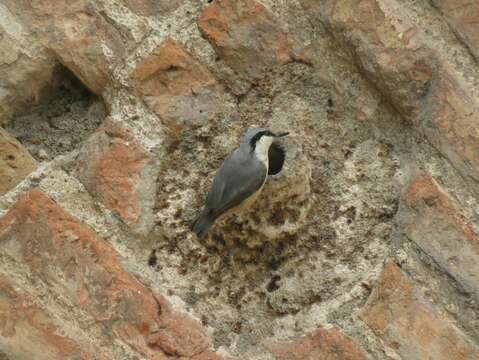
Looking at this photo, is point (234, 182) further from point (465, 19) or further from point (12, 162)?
point (465, 19)

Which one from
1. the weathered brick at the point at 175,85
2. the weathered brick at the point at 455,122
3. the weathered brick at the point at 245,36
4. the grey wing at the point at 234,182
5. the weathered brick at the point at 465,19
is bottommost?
the grey wing at the point at 234,182

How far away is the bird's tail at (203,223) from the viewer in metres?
1.89

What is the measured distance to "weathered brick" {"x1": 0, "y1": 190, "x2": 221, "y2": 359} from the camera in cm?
171

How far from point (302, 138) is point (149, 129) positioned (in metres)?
0.40

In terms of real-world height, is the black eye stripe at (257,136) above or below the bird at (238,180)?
above

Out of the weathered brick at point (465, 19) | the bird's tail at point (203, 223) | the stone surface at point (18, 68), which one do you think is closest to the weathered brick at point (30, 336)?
the bird's tail at point (203, 223)

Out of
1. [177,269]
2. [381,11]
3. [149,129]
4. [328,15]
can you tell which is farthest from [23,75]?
[381,11]

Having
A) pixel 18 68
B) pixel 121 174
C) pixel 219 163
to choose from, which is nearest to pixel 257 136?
pixel 219 163

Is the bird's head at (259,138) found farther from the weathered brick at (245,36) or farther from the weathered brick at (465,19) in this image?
the weathered brick at (465,19)

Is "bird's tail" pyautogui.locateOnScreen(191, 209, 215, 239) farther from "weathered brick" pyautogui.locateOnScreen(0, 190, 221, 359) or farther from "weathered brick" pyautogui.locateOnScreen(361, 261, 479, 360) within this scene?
"weathered brick" pyautogui.locateOnScreen(361, 261, 479, 360)

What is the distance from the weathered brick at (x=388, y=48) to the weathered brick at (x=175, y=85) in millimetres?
364

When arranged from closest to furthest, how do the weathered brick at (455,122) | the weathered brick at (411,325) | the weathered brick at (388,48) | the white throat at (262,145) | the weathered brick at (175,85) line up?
the weathered brick at (411,325)
the weathered brick at (455,122)
the weathered brick at (388,48)
the weathered brick at (175,85)
the white throat at (262,145)

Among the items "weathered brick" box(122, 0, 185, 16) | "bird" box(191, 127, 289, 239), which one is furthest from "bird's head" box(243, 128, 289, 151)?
"weathered brick" box(122, 0, 185, 16)

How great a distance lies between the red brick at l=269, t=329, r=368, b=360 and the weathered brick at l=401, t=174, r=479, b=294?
0.28 metres
